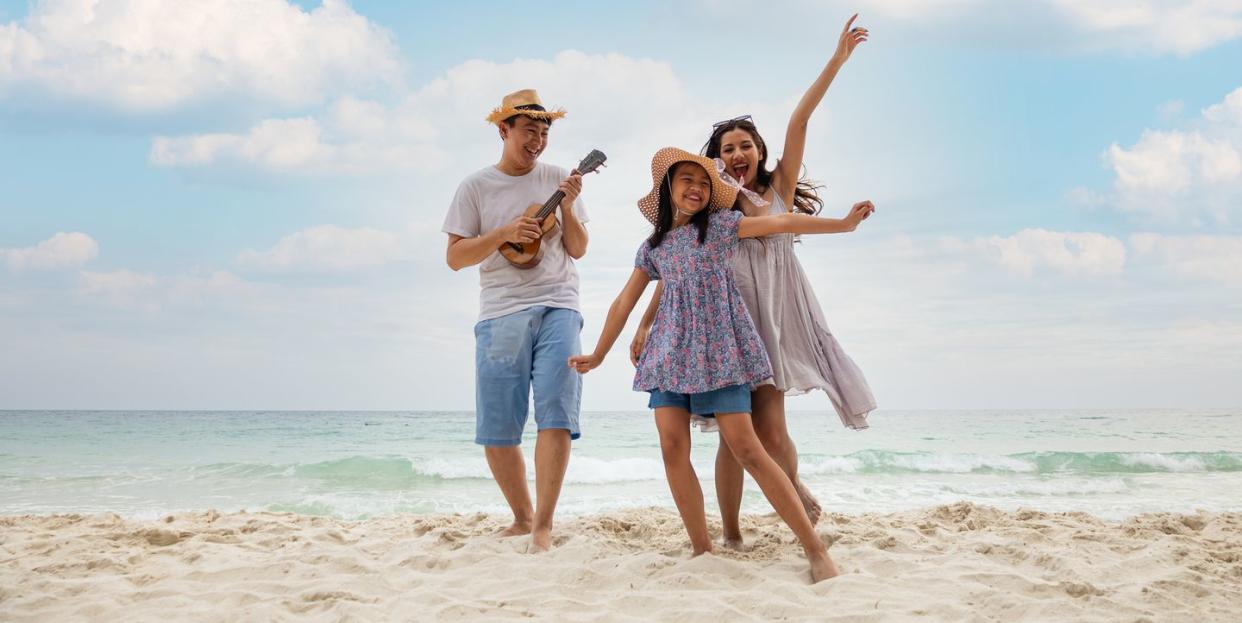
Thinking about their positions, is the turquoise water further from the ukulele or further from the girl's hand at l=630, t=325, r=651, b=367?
the girl's hand at l=630, t=325, r=651, b=367

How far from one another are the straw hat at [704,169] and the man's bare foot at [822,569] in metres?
1.38

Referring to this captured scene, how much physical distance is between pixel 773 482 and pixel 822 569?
0.40 meters

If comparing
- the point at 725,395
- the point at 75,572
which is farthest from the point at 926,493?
the point at 75,572

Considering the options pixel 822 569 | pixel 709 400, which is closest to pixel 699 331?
pixel 709 400

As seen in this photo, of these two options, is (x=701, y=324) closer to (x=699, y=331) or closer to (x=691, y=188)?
(x=699, y=331)

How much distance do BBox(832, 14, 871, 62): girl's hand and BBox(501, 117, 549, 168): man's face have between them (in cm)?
144

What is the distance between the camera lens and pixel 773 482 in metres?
2.89

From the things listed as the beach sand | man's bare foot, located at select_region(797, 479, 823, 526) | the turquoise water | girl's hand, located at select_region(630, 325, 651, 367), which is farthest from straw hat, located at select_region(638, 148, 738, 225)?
the turquoise water

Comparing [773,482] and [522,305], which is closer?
[773,482]

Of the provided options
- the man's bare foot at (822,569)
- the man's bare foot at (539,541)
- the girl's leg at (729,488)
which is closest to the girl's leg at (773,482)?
the man's bare foot at (822,569)

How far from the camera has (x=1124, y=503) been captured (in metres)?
7.29

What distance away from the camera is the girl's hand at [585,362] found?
327 centimetres

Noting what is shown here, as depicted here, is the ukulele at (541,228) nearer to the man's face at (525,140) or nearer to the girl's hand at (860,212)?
the man's face at (525,140)

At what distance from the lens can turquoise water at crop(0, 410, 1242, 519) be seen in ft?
24.7
